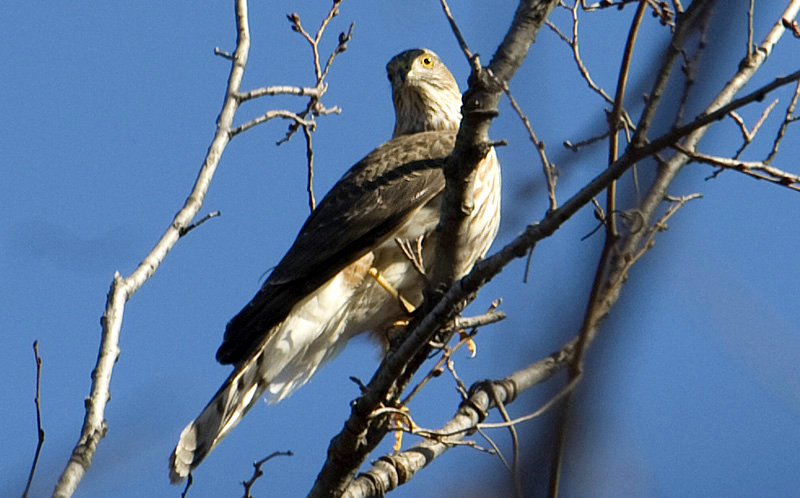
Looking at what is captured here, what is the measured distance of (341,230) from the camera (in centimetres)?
459

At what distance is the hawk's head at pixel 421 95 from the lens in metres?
5.97

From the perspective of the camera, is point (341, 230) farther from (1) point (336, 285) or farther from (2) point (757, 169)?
(2) point (757, 169)

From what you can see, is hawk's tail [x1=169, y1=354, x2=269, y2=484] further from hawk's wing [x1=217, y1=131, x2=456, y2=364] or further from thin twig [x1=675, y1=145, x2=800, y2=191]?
thin twig [x1=675, y1=145, x2=800, y2=191]

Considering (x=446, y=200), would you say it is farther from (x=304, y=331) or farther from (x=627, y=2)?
(x=304, y=331)

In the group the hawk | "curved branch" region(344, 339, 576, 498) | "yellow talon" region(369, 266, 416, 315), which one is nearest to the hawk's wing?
the hawk

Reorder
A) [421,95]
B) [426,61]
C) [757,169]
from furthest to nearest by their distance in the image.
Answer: [426,61] < [421,95] < [757,169]

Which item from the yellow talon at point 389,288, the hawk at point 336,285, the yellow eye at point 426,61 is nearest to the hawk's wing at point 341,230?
the hawk at point 336,285

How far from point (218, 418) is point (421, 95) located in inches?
103

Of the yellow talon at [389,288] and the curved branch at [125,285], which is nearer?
the curved branch at [125,285]

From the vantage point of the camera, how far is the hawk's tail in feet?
13.0

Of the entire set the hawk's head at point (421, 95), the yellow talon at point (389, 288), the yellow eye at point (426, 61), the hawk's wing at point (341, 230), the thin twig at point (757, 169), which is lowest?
the thin twig at point (757, 169)

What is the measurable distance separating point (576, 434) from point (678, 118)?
0.91 m

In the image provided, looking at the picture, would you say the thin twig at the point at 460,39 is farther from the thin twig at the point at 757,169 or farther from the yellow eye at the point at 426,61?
the yellow eye at the point at 426,61

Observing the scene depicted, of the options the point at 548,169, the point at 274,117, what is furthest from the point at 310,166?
the point at 548,169
